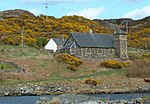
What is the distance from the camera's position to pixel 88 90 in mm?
55844

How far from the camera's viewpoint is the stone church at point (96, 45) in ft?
308

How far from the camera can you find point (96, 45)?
9506 cm

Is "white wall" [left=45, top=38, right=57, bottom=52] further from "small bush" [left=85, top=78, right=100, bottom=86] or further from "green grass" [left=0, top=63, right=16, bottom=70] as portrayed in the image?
"small bush" [left=85, top=78, right=100, bottom=86]

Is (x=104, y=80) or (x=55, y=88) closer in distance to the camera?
(x=55, y=88)

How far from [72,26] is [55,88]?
94.1 meters

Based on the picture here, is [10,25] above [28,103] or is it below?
above

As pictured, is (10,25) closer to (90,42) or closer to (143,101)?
(90,42)

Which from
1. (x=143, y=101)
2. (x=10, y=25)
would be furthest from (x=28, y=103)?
(x=10, y=25)

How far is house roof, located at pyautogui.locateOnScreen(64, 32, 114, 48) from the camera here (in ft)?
309

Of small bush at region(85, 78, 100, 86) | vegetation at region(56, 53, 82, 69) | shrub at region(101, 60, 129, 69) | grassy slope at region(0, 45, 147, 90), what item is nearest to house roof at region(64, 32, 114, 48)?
vegetation at region(56, 53, 82, 69)

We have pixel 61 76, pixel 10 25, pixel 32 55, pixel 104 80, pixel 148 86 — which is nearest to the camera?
pixel 148 86

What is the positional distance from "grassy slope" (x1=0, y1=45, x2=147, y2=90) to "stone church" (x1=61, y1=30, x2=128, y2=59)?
9994 millimetres

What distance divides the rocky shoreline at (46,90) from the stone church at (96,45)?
114ft

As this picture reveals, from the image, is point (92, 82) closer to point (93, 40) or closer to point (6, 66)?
point (6, 66)
